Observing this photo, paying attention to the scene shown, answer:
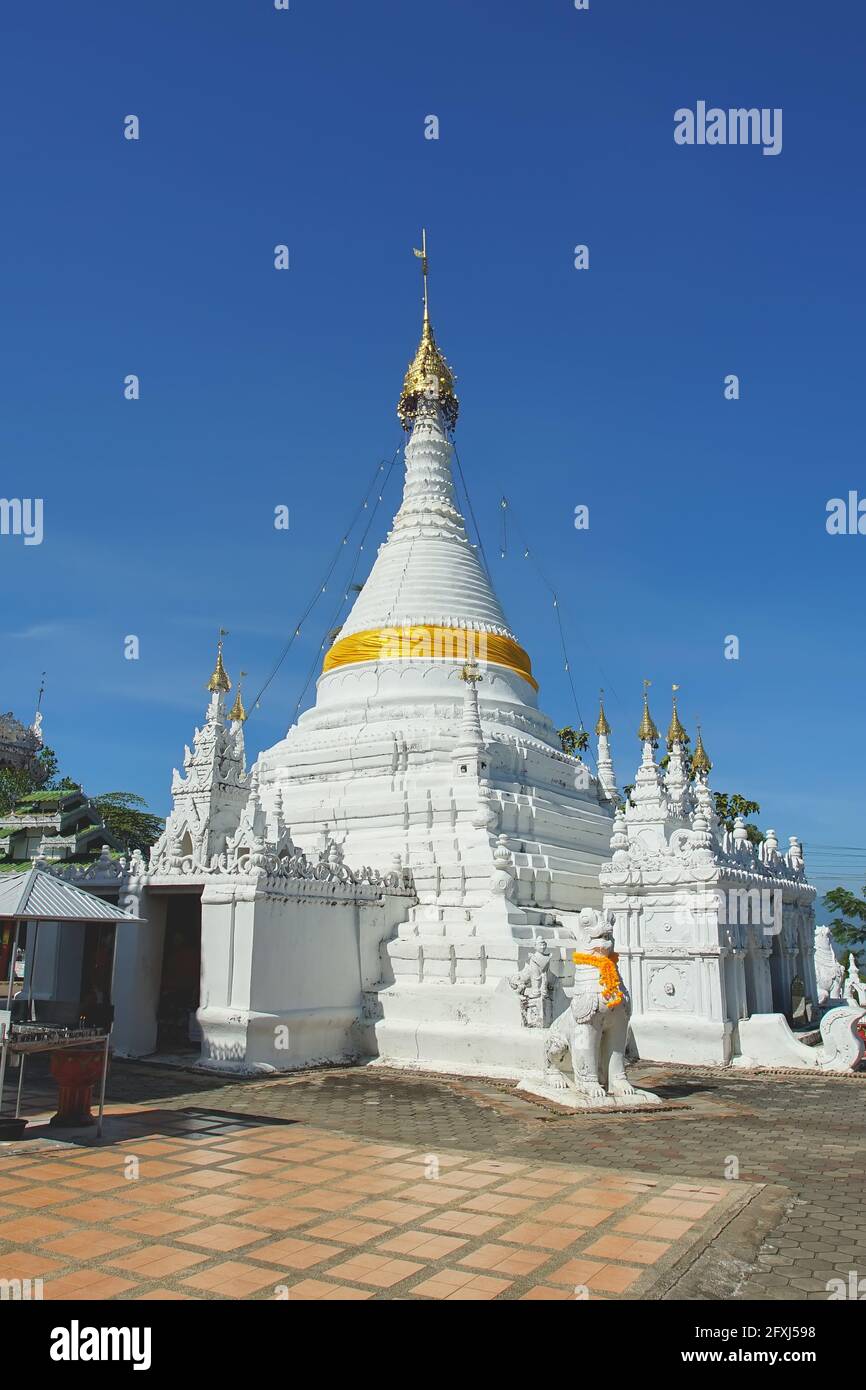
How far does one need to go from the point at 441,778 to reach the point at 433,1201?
17.7 metres

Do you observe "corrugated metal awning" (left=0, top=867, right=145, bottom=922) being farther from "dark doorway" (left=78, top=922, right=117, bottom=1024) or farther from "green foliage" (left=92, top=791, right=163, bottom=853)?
"green foliage" (left=92, top=791, right=163, bottom=853)

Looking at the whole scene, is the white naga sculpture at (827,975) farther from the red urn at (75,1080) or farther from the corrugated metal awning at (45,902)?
the red urn at (75,1080)

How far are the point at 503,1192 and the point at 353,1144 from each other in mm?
3218

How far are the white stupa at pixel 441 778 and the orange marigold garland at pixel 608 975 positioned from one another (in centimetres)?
394

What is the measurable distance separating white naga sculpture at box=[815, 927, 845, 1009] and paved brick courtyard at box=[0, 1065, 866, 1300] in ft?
53.3

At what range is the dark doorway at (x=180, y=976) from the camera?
22594 mm

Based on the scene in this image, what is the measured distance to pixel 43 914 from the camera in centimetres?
1405

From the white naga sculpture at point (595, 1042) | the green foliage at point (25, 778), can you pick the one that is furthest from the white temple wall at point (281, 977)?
the green foliage at point (25, 778)

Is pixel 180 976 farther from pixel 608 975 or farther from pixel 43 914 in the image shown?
pixel 608 975

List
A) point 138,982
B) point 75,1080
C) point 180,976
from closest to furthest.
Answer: point 75,1080 → point 138,982 → point 180,976

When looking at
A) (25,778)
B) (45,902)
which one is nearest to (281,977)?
(45,902)

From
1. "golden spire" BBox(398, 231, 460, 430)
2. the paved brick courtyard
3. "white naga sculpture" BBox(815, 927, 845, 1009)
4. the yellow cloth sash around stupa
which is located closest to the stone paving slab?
the paved brick courtyard

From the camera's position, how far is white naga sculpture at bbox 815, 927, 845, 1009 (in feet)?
105

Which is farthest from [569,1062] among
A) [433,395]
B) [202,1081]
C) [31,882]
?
[433,395]
